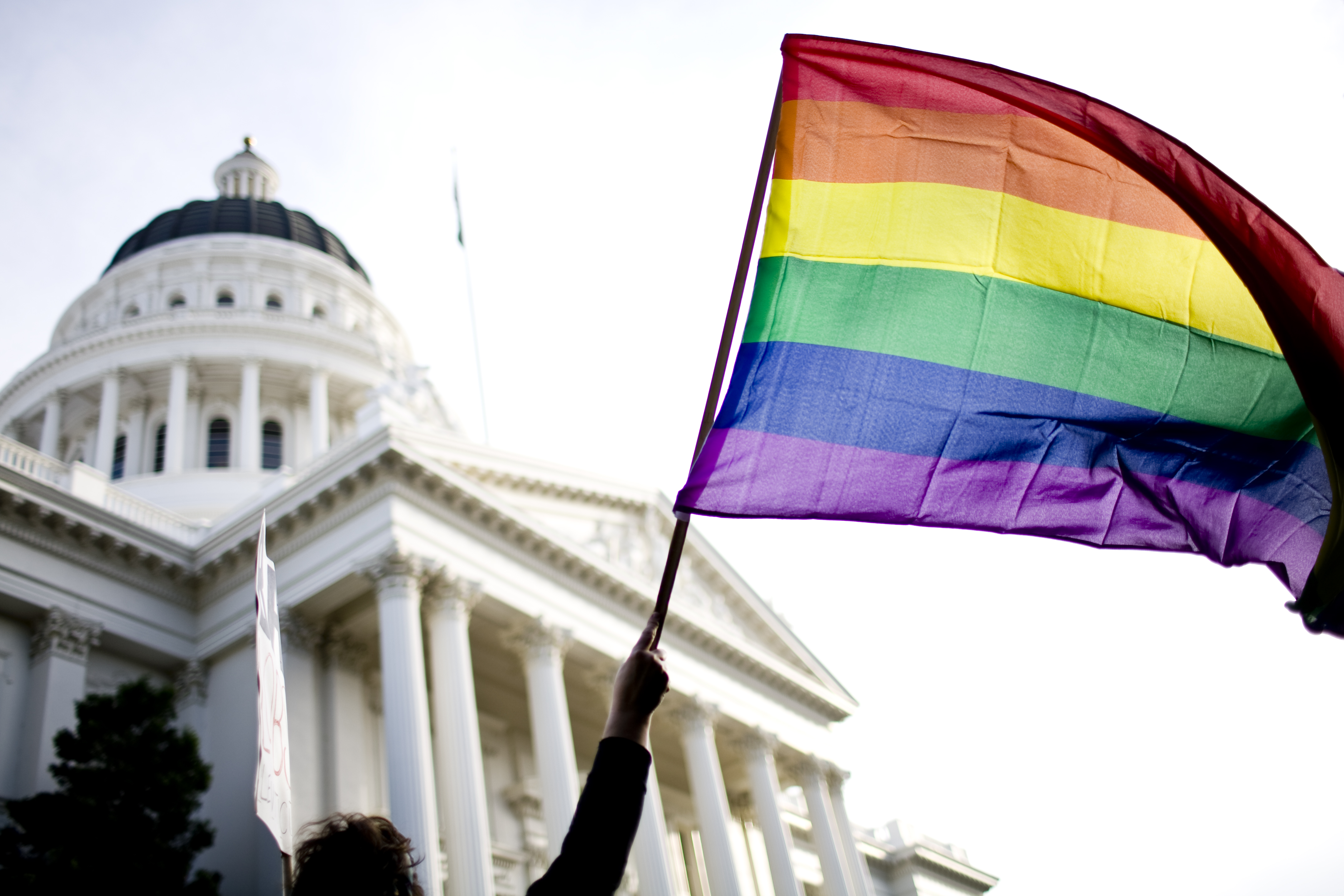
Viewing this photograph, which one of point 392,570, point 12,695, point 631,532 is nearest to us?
point 12,695

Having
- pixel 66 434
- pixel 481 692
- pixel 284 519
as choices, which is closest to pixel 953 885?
pixel 481 692

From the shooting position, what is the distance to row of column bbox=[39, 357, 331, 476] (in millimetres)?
34562

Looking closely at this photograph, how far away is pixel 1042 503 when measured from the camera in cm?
496

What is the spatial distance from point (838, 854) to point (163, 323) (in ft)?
94.4

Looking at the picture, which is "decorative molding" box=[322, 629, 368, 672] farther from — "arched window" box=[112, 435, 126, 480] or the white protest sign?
"arched window" box=[112, 435, 126, 480]

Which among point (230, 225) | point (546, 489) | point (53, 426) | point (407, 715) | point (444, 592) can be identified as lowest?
point (407, 715)

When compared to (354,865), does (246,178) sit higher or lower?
higher

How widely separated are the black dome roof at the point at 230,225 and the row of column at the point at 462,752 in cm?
2974

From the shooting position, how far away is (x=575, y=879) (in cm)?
192

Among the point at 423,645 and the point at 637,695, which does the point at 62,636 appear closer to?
the point at 423,645

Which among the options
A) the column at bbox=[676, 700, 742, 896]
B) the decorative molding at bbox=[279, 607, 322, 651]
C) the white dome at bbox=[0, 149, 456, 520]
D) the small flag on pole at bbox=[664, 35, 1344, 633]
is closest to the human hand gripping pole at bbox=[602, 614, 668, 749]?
the small flag on pole at bbox=[664, 35, 1344, 633]

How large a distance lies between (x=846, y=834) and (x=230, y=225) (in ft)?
114

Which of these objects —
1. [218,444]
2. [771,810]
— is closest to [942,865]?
[771,810]

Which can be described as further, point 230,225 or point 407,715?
point 230,225
